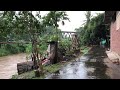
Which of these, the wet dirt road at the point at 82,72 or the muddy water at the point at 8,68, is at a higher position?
the wet dirt road at the point at 82,72

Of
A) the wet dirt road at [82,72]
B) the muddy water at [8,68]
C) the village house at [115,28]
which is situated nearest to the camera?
the wet dirt road at [82,72]

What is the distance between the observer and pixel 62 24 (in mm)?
11688

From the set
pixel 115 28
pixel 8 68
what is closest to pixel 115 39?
pixel 115 28

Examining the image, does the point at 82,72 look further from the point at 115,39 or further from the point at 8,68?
the point at 8,68

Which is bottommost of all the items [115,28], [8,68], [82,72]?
[8,68]

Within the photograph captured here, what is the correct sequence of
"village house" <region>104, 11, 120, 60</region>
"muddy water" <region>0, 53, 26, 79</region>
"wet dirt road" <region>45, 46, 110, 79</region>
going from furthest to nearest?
"muddy water" <region>0, 53, 26, 79</region> → "village house" <region>104, 11, 120, 60</region> → "wet dirt road" <region>45, 46, 110, 79</region>

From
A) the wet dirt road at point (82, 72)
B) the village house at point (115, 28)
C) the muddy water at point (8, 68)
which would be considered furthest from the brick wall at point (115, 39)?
the muddy water at point (8, 68)

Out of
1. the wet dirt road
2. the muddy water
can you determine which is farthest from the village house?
the muddy water

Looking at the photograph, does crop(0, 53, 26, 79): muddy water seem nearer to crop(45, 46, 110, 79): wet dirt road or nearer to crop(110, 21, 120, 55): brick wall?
crop(45, 46, 110, 79): wet dirt road

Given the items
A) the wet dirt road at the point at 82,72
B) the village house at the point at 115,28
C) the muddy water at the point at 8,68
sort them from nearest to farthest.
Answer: the wet dirt road at the point at 82,72, the village house at the point at 115,28, the muddy water at the point at 8,68

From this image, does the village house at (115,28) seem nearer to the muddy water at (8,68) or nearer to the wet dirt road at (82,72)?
the wet dirt road at (82,72)

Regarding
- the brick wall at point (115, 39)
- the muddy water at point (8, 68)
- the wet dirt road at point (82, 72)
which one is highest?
the brick wall at point (115, 39)
